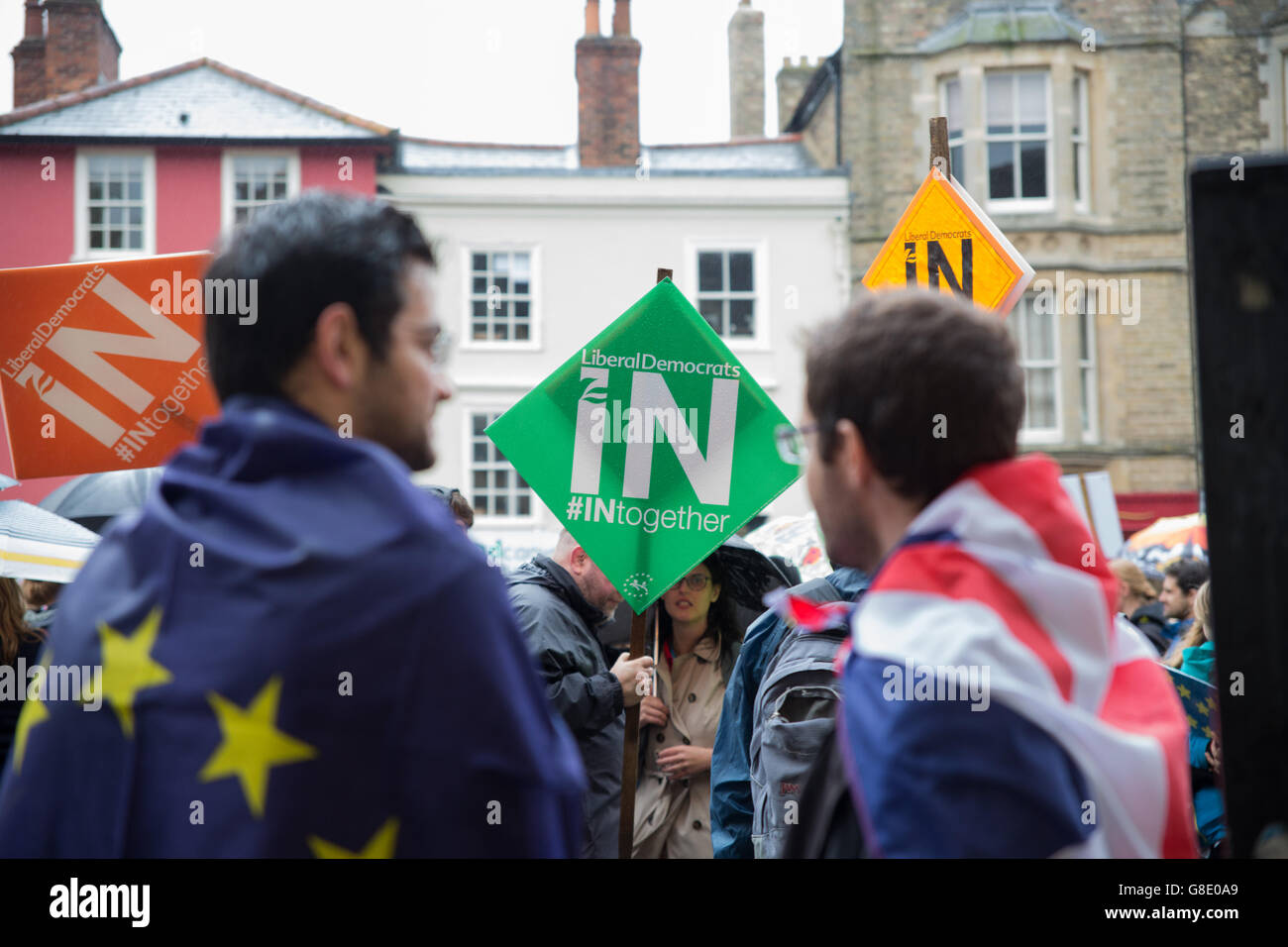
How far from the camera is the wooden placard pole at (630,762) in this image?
13.2ft

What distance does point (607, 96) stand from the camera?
21.5 metres

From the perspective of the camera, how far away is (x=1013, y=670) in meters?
1.45

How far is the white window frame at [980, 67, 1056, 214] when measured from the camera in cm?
2009

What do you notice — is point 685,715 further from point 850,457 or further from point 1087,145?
point 1087,145

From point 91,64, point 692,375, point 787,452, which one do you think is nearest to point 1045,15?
point 91,64

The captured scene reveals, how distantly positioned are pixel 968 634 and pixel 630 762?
2.79m

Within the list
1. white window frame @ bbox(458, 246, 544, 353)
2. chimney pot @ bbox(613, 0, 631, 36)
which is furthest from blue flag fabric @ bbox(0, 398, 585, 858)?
chimney pot @ bbox(613, 0, 631, 36)

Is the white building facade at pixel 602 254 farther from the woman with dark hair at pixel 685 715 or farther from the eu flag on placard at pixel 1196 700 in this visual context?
the eu flag on placard at pixel 1196 700

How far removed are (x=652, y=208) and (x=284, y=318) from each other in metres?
19.2

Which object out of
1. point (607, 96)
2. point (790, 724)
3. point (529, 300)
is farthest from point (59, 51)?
point (790, 724)

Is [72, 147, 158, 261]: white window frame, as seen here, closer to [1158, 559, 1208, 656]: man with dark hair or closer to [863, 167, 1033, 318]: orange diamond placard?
[1158, 559, 1208, 656]: man with dark hair

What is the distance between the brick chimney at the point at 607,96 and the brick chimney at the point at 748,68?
9514 mm
